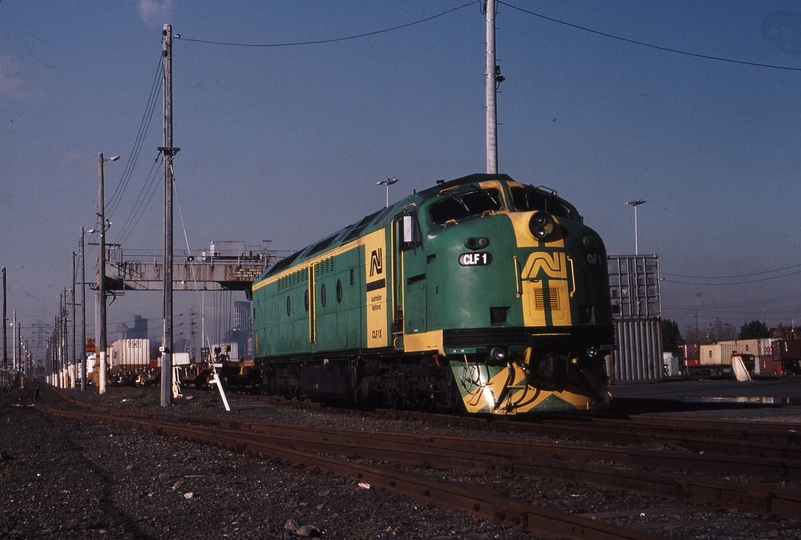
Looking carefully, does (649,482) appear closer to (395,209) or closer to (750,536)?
(750,536)

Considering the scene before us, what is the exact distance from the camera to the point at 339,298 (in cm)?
1761

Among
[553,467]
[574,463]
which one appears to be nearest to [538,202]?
[574,463]

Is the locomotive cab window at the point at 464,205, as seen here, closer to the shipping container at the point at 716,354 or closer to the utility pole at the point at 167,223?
the utility pole at the point at 167,223

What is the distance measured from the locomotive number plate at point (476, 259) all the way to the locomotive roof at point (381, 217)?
→ 5.57 ft

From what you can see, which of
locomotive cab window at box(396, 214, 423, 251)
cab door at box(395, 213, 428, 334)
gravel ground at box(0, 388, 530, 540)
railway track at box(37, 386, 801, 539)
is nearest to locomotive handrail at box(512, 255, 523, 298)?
cab door at box(395, 213, 428, 334)

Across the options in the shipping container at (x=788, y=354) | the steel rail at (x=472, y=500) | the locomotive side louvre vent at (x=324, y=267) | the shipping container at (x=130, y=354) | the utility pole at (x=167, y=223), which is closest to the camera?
the steel rail at (x=472, y=500)

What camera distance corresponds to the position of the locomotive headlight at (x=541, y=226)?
1284cm

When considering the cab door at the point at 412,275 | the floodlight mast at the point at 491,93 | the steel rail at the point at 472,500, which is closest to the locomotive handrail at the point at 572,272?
the cab door at the point at 412,275

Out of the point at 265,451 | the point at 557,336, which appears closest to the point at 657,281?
the point at 557,336

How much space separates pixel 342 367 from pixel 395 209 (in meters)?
4.17

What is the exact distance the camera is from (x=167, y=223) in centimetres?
2478

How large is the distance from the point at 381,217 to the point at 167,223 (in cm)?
1112

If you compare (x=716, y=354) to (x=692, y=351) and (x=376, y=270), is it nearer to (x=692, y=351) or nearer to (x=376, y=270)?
(x=692, y=351)

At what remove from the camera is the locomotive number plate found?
42.0 ft
